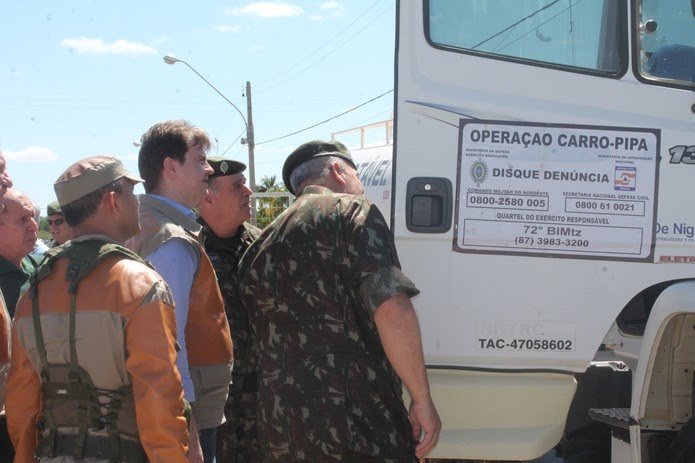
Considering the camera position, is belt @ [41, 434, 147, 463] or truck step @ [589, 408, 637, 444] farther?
truck step @ [589, 408, 637, 444]

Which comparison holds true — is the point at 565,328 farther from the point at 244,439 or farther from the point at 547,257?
the point at 244,439

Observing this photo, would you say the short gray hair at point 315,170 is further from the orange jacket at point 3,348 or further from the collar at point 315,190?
the orange jacket at point 3,348

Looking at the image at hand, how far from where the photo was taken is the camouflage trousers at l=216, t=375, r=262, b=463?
12.0 feet

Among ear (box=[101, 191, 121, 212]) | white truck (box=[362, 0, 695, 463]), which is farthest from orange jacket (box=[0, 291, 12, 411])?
white truck (box=[362, 0, 695, 463])

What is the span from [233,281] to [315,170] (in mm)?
1031

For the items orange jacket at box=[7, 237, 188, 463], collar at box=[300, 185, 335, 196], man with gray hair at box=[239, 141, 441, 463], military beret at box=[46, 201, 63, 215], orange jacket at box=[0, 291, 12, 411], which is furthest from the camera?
military beret at box=[46, 201, 63, 215]

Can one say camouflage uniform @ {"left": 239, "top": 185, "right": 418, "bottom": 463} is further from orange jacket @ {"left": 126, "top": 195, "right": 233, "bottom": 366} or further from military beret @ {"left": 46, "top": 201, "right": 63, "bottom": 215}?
Answer: military beret @ {"left": 46, "top": 201, "right": 63, "bottom": 215}

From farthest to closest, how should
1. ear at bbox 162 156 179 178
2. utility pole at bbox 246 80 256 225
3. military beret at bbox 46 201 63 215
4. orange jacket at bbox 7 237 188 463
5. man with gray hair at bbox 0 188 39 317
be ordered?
utility pole at bbox 246 80 256 225
military beret at bbox 46 201 63 215
man with gray hair at bbox 0 188 39 317
ear at bbox 162 156 179 178
orange jacket at bbox 7 237 188 463

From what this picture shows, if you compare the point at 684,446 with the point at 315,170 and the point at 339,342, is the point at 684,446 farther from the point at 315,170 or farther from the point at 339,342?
the point at 315,170

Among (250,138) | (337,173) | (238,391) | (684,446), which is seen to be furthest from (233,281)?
(250,138)

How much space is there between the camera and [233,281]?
148 inches

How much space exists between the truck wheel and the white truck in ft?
0.04

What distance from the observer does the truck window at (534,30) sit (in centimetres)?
314

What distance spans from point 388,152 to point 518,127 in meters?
1.88
